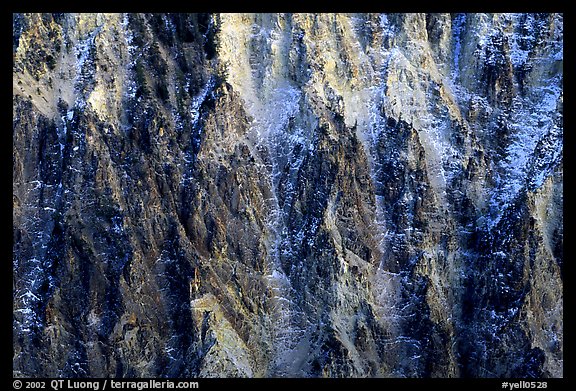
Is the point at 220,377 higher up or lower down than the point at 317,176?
lower down

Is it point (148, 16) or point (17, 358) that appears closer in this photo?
point (17, 358)

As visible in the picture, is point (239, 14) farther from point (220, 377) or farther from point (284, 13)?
point (220, 377)

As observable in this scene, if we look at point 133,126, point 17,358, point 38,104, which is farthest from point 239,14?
point 17,358

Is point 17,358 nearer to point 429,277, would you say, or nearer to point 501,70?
point 429,277

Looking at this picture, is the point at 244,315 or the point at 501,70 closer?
the point at 244,315

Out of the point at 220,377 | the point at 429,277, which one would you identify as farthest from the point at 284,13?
the point at 220,377

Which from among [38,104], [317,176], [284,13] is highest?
[284,13]
